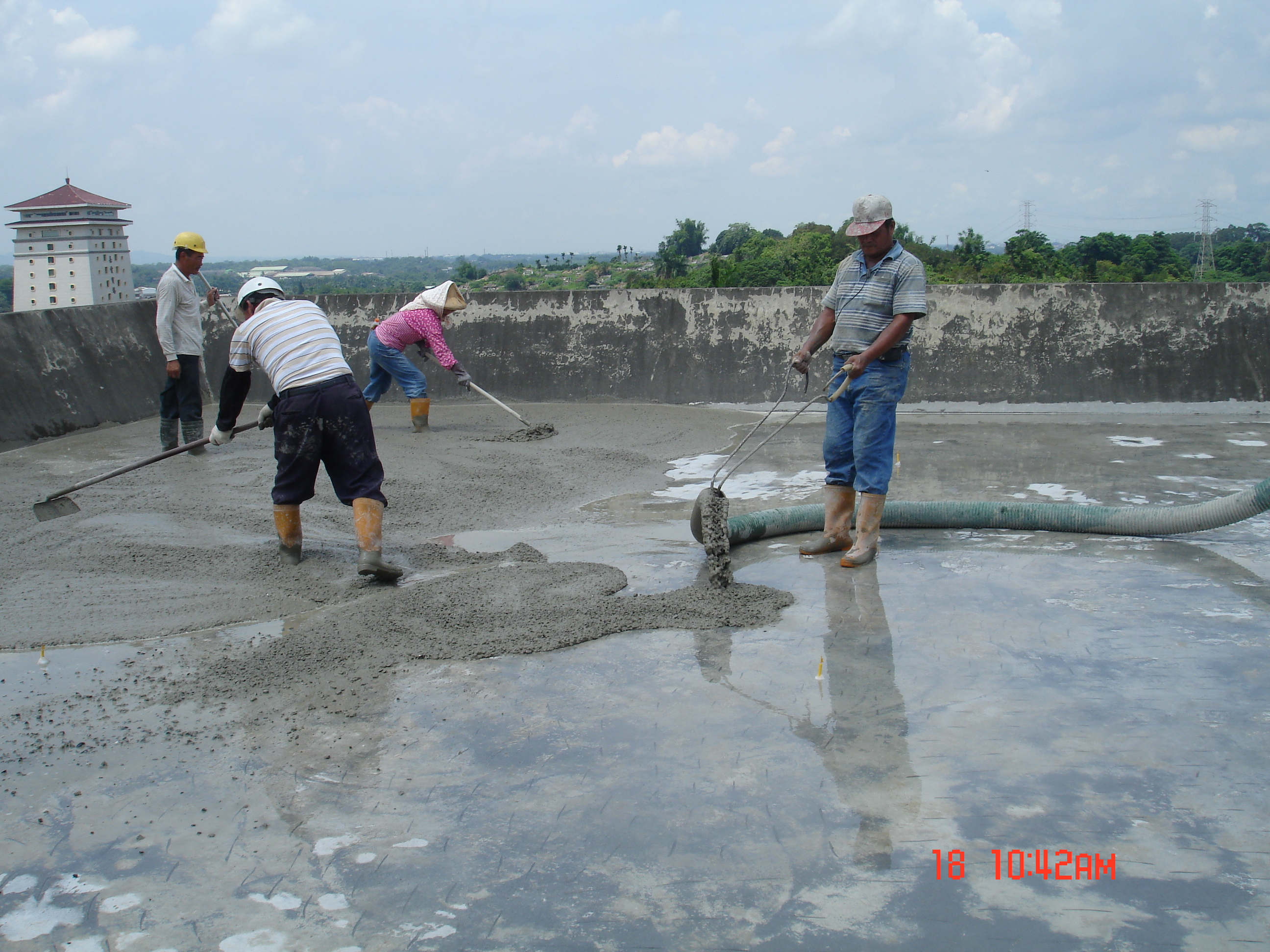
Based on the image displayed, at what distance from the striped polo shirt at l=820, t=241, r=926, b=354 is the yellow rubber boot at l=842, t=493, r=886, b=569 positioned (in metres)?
0.66

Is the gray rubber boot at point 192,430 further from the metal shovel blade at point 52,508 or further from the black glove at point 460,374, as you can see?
the metal shovel blade at point 52,508

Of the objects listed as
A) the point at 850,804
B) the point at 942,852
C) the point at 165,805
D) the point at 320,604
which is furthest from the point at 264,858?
the point at 320,604

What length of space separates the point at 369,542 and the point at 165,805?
5.67 feet

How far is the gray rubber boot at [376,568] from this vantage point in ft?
12.5

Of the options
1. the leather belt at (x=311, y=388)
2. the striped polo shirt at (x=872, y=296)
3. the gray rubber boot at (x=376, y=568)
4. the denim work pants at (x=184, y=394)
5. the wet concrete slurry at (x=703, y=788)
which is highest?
the striped polo shirt at (x=872, y=296)

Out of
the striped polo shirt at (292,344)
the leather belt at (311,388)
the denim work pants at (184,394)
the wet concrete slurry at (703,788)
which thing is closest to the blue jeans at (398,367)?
the denim work pants at (184,394)

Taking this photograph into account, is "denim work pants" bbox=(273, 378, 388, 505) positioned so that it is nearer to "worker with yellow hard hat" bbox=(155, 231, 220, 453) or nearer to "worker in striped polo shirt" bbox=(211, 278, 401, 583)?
"worker in striped polo shirt" bbox=(211, 278, 401, 583)

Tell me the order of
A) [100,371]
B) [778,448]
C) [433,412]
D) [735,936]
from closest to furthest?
1. [735,936]
2. [778,448]
3. [100,371]
4. [433,412]

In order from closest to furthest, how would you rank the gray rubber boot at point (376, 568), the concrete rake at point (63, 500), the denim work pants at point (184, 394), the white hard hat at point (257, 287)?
the gray rubber boot at point (376, 568)
the white hard hat at point (257, 287)
the concrete rake at point (63, 500)
the denim work pants at point (184, 394)

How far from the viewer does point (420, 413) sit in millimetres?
7426

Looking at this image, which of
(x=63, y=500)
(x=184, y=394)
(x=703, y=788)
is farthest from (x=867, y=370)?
(x=184, y=394)

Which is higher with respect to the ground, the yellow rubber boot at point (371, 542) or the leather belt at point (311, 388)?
the leather belt at point (311, 388)

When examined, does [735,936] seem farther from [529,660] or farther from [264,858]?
[529,660]

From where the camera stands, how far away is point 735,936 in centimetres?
176
